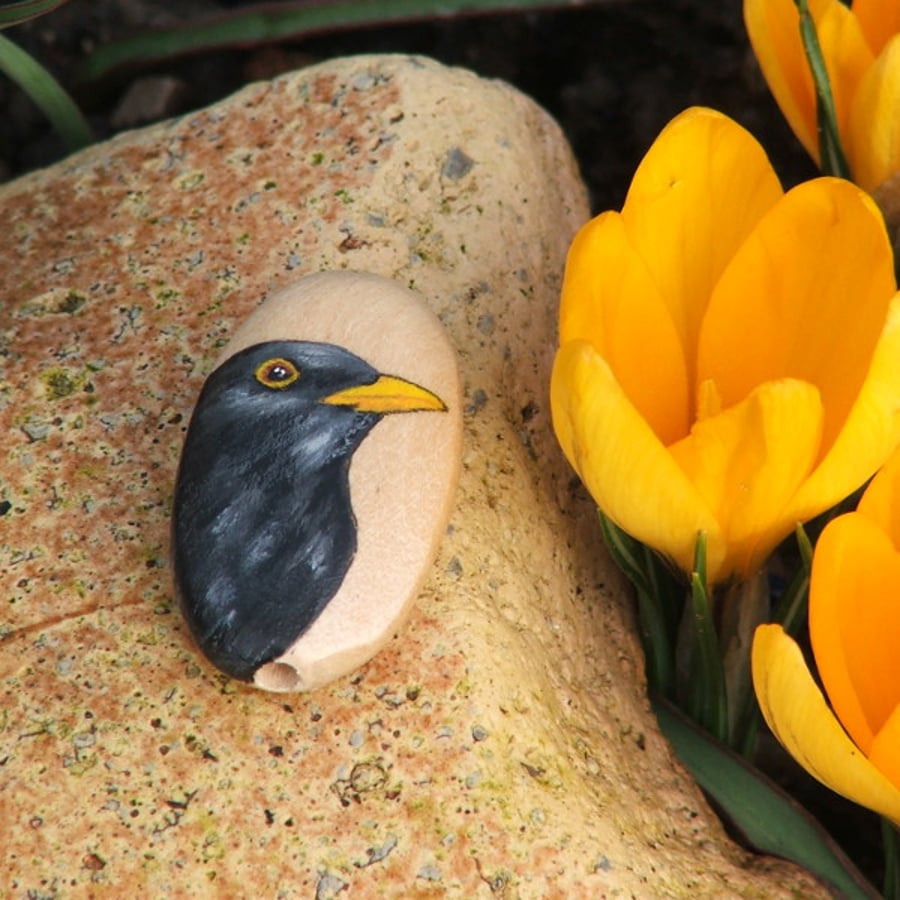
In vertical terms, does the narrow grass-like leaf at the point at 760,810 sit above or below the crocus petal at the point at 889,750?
below

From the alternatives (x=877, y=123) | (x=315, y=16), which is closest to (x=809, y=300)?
(x=877, y=123)

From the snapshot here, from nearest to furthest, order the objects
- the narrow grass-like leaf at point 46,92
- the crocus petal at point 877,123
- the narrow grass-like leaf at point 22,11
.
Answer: the crocus petal at point 877,123, the narrow grass-like leaf at point 22,11, the narrow grass-like leaf at point 46,92

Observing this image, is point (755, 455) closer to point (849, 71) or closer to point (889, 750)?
point (889, 750)

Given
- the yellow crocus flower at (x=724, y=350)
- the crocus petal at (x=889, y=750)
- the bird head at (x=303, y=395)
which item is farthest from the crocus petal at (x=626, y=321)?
the crocus petal at (x=889, y=750)

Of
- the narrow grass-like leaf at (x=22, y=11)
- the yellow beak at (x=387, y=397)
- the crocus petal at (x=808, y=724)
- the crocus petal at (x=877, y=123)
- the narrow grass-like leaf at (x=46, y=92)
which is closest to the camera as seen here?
the crocus petal at (x=808, y=724)

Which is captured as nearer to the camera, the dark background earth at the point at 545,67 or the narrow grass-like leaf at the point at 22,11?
the narrow grass-like leaf at the point at 22,11

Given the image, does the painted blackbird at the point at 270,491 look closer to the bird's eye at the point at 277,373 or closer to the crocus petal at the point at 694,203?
→ the bird's eye at the point at 277,373

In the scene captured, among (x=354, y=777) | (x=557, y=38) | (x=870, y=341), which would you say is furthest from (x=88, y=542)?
(x=557, y=38)
